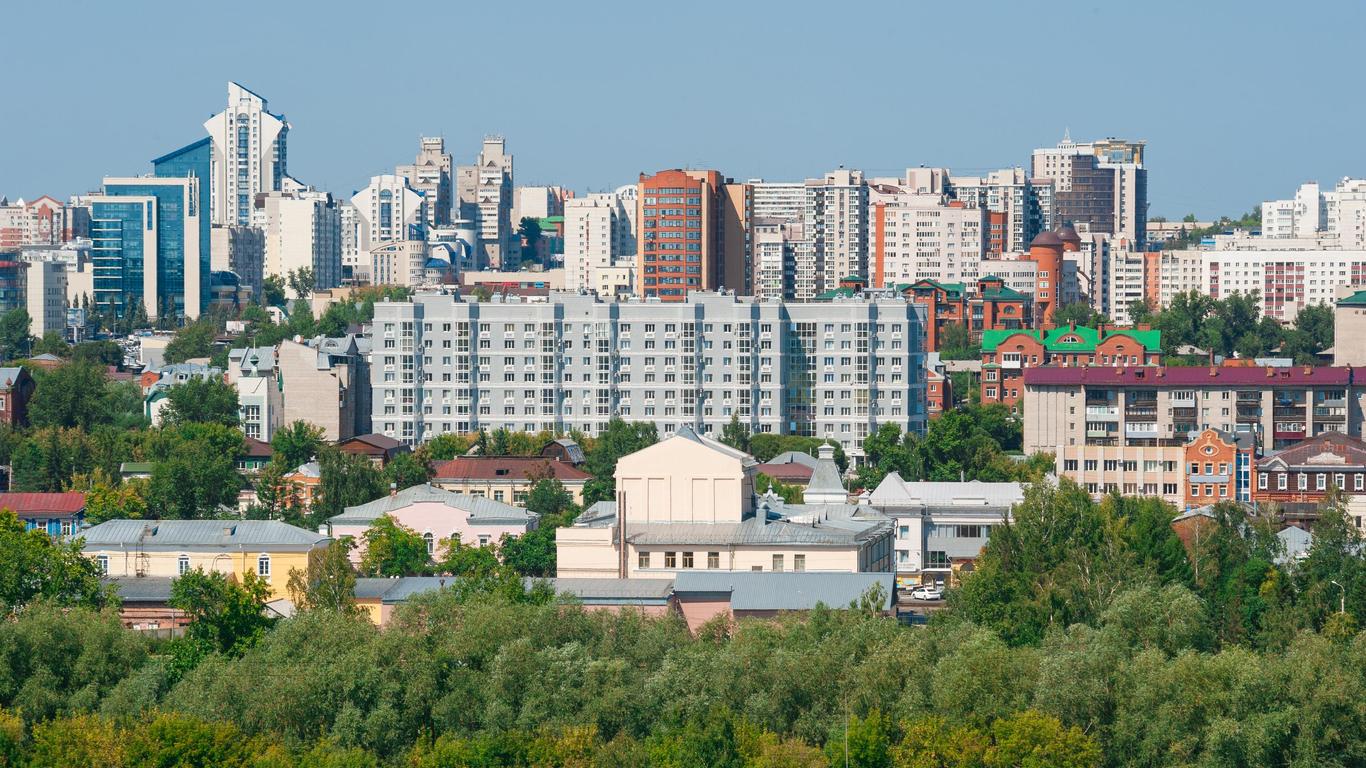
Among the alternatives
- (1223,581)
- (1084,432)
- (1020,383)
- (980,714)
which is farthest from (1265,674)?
(1020,383)

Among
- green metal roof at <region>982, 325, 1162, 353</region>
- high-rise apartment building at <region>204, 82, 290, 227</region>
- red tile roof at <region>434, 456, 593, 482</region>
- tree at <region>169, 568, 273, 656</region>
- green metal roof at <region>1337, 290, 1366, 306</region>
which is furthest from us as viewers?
high-rise apartment building at <region>204, 82, 290, 227</region>

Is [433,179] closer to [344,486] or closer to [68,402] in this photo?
[68,402]

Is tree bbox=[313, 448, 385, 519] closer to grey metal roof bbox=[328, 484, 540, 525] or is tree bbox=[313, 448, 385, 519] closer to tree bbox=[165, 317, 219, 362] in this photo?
grey metal roof bbox=[328, 484, 540, 525]

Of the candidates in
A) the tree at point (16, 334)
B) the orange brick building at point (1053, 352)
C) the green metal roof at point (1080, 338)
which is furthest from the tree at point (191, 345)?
the green metal roof at point (1080, 338)

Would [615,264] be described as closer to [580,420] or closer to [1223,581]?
[580,420]

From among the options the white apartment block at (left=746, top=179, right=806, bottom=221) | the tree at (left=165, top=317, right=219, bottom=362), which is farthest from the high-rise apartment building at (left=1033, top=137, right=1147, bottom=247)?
the tree at (left=165, top=317, right=219, bottom=362)

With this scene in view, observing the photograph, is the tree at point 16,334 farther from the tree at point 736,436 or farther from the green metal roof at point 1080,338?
the tree at point 736,436

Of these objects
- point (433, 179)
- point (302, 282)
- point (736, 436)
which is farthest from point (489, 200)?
point (736, 436)
